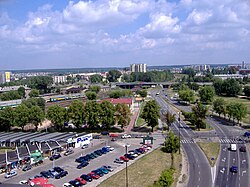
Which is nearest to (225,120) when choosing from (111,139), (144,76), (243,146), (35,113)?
(243,146)

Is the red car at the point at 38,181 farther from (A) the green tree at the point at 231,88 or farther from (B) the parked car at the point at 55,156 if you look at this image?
(A) the green tree at the point at 231,88

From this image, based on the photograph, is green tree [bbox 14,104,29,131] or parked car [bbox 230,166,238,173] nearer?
parked car [bbox 230,166,238,173]

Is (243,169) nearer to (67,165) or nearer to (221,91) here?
(67,165)

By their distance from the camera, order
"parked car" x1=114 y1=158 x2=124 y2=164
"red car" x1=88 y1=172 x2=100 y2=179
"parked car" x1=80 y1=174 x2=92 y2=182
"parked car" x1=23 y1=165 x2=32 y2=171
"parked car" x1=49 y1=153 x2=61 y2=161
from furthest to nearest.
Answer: "parked car" x1=49 y1=153 x2=61 y2=161
"parked car" x1=114 y1=158 x2=124 y2=164
"parked car" x1=23 y1=165 x2=32 y2=171
"red car" x1=88 y1=172 x2=100 y2=179
"parked car" x1=80 y1=174 x2=92 y2=182

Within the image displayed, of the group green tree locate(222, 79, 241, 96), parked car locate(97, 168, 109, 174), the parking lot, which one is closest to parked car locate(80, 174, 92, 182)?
the parking lot

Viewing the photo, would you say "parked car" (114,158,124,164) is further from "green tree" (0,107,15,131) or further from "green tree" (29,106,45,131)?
"green tree" (0,107,15,131)

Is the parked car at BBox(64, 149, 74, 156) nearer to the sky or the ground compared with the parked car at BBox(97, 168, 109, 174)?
nearer to the ground

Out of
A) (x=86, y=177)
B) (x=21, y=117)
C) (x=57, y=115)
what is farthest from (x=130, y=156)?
(x=21, y=117)
